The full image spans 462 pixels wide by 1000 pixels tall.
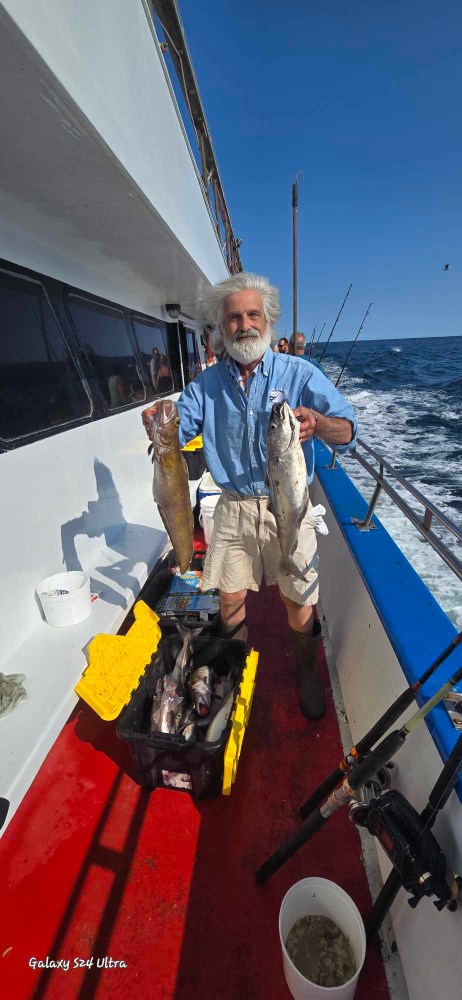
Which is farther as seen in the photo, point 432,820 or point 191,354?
point 191,354

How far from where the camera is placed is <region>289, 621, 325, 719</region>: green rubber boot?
2680 millimetres

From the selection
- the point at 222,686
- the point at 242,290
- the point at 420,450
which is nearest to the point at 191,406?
the point at 242,290

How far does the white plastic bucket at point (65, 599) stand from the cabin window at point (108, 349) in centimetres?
189

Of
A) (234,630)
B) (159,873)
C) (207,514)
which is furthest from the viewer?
(207,514)

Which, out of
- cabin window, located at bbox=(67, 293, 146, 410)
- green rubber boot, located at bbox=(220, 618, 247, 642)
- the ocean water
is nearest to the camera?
green rubber boot, located at bbox=(220, 618, 247, 642)

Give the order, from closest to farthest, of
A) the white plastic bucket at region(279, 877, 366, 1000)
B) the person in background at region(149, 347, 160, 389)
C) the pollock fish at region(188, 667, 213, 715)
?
the white plastic bucket at region(279, 877, 366, 1000), the pollock fish at region(188, 667, 213, 715), the person in background at region(149, 347, 160, 389)

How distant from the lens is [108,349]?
3.97 metres

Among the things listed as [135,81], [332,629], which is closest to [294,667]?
[332,629]

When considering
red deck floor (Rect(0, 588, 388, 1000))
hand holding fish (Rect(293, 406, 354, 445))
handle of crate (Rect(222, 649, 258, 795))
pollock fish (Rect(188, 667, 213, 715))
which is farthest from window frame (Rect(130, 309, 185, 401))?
red deck floor (Rect(0, 588, 388, 1000))

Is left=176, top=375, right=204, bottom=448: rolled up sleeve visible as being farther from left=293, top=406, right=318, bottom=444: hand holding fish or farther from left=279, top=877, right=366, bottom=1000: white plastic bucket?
left=279, top=877, right=366, bottom=1000: white plastic bucket

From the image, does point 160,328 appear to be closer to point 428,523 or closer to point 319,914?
point 428,523

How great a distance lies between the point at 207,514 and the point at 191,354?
4.83 metres

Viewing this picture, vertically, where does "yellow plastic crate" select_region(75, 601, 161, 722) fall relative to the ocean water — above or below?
above

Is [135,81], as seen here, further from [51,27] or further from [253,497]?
[253,497]
